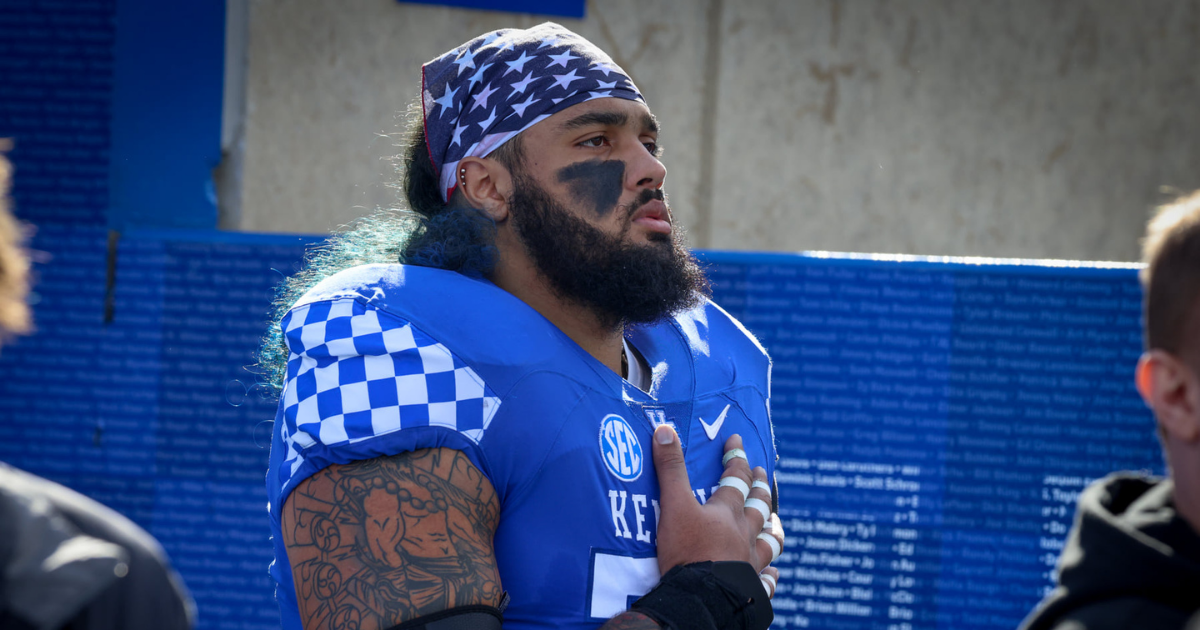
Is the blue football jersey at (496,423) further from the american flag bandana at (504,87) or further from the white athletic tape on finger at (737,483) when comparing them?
the american flag bandana at (504,87)

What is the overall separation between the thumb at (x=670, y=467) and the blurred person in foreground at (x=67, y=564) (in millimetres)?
940

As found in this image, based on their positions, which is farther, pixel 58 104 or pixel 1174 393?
pixel 58 104

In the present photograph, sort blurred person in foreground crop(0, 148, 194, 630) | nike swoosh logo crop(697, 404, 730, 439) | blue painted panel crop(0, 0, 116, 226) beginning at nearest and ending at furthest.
Answer: 1. blurred person in foreground crop(0, 148, 194, 630)
2. nike swoosh logo crop(697, 404, 730, 439)
3. blue painted panel crop(0, 0, 116, 226)

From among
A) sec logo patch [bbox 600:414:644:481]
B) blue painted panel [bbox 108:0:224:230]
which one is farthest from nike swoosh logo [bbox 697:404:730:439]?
blue painted panel [bbox 108:0:224:230]

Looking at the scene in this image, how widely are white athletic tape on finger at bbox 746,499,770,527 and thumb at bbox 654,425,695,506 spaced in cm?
16

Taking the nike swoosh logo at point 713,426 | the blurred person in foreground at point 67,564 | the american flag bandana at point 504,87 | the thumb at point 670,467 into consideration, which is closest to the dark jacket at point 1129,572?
the thumb at point 670,467

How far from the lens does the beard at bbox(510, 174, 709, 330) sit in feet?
6.62

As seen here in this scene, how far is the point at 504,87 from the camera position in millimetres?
2123

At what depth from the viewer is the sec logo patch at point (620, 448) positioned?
170 centimetres

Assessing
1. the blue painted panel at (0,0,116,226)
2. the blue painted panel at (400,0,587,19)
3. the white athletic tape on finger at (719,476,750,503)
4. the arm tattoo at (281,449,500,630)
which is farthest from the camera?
the blue painted panel at (400,0,587,19)

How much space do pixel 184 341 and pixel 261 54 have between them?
1.42m

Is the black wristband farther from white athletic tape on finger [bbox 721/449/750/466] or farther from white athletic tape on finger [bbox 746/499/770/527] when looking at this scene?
white athletic tape on finger [bbox 721/449/750/466]

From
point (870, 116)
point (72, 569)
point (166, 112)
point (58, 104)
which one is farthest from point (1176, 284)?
point (58, 104)

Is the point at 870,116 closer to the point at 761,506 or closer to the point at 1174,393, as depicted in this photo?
the point at 761,506
